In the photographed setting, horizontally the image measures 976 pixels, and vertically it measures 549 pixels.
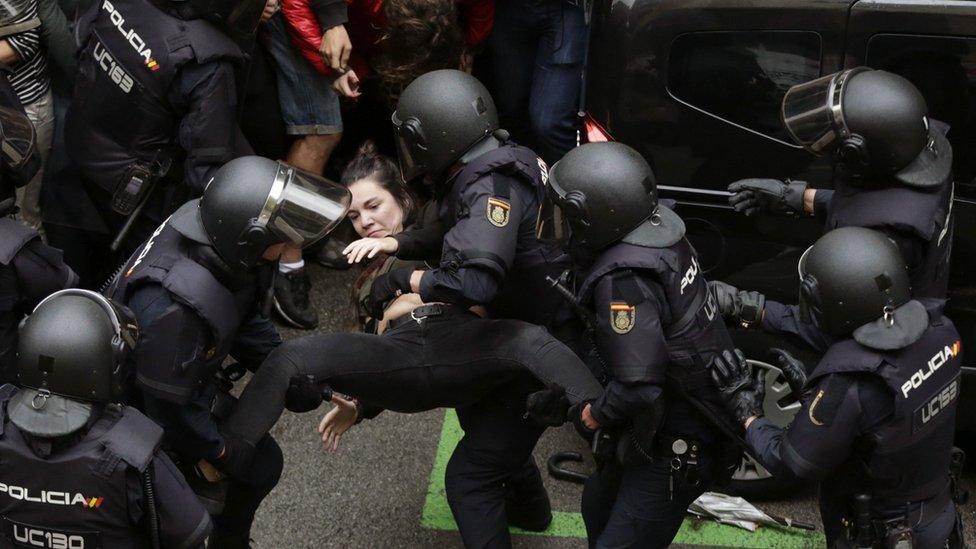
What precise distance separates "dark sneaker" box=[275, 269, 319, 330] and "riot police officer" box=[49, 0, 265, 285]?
1.06 metres

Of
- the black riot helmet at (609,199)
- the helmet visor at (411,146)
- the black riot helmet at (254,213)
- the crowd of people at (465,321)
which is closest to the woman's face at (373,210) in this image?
the crowd of people at (465,321)

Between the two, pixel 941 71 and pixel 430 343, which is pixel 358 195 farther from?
pixel 941 71

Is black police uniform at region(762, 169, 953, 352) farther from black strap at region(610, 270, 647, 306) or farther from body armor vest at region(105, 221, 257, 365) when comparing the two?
body armor vest at region(105, 221, 257, 365)

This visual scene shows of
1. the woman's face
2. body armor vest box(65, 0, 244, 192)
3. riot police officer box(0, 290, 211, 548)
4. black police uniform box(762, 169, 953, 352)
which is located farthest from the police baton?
black police uniform box(762, 169, 953, 352)

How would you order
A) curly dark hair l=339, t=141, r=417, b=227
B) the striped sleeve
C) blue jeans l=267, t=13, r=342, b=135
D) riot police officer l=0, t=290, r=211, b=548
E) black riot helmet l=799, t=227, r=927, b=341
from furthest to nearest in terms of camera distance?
blue jeans l=267, t=13, r=342, b=135 → the striped sleeve → curly dark hair l=339, t=141, r=417, b=227 → black riot helmet l=799, t=227, r=927, b=341 → riot police officer l=0, t=290, r=211, b=548

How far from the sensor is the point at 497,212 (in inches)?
160

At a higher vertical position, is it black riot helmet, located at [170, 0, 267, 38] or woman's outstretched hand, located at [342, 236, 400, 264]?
black riot helmet, located at [170, 0, 267, 38]

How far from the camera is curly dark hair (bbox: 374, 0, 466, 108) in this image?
5.55m

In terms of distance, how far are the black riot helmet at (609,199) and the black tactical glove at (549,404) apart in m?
0.48

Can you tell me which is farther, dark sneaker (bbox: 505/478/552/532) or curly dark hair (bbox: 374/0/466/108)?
curly dark hair (bbox: 374/0/466/108)

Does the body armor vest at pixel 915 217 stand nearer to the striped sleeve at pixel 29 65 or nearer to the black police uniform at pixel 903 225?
the black police uniform at pixel 903 225

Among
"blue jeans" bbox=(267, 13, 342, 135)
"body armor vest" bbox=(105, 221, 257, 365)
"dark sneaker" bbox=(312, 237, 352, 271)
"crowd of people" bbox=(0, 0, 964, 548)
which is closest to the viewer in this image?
"crowd of people" bbox=(0, 0, 964, 548)

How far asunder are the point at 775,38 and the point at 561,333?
1315 mm

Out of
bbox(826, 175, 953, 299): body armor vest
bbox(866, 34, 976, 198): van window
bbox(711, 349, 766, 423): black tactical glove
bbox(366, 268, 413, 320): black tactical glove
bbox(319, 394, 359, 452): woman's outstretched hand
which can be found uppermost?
bbox(866, 34, 976, 198): van window
